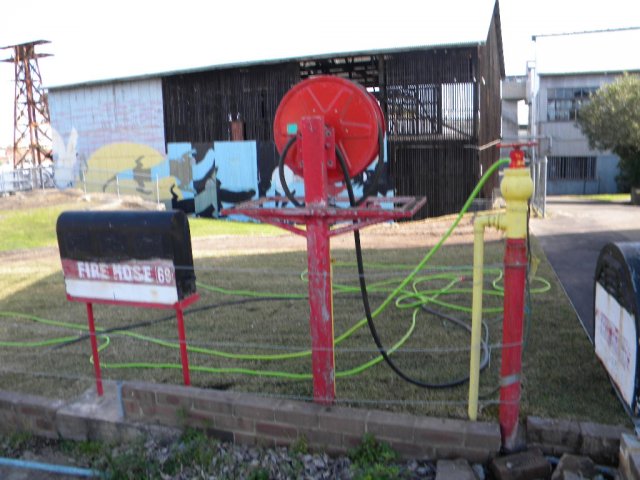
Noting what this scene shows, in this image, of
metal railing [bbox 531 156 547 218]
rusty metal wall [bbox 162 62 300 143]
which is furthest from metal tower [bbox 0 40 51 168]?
metal railing [bbox 531 156 547 218]

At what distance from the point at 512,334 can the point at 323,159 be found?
1604mm

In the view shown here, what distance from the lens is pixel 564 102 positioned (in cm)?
3434

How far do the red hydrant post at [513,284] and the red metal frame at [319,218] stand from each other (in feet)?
2.05

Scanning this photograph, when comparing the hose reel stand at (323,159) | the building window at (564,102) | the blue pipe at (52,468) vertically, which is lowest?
the blue pipe at (52,468)

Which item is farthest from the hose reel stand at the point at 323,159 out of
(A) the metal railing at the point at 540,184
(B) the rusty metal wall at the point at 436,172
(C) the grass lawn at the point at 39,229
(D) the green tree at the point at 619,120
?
(D) the green tree at the point at 619,120

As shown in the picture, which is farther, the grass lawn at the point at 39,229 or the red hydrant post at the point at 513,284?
the grass lawn at the point at 39,229

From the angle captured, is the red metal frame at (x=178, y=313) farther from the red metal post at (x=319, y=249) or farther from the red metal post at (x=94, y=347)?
the red metal post at (x=319, y=249)

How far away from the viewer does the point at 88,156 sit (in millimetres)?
28141

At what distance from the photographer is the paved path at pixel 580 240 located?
699 cm

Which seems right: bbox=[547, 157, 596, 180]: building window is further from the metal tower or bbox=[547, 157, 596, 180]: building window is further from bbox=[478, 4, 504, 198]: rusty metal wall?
the metal tower

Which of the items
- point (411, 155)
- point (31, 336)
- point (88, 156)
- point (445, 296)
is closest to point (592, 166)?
point (411, 155)

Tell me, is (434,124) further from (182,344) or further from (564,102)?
(564,102)

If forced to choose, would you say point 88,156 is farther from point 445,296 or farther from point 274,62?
point 445,296

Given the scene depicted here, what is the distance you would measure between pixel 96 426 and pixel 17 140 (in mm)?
36589
